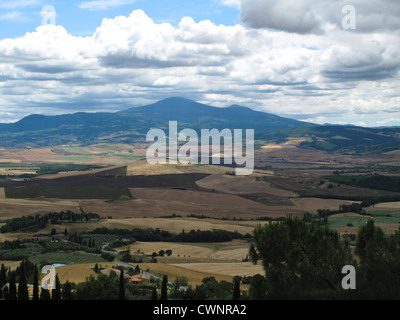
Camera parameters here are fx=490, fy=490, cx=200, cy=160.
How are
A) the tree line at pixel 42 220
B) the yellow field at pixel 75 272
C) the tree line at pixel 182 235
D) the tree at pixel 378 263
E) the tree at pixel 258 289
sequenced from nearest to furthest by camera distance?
the tree at pixel 378 263, the tree at pixel 258 289, the yellow field at pixel 75 272, the tree line at pixel 182 235, the tree line at pixel 42 220

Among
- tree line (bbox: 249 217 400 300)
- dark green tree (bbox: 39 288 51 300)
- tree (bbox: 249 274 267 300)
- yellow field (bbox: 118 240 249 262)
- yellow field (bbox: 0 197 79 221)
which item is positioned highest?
tree line (bbox: 249 217 400 300)

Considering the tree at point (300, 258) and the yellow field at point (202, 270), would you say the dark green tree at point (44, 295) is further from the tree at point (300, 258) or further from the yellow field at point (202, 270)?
the yellow field at point (202, 270)

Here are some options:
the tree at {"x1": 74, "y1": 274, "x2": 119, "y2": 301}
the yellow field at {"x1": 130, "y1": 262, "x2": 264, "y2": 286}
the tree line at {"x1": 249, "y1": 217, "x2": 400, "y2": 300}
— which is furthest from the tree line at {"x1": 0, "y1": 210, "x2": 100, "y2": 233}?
A: the tree line at {"x1": 249, "y1": 217, "x2": 400, "y2": 300}

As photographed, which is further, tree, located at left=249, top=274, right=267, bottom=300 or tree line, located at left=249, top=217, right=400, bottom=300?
tree, located at left=249, top=274, right=267, bottom=300

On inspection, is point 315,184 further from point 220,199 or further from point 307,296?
point 307,296

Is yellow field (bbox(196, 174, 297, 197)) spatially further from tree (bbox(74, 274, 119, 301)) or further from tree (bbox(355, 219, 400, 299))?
tree (bbox(355, 219, 400, 299))

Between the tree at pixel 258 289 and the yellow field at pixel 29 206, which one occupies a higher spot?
the tree at pixel 258 289

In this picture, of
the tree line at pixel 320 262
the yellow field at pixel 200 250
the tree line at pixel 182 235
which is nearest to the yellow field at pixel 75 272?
the yellow field at pixel 200 250

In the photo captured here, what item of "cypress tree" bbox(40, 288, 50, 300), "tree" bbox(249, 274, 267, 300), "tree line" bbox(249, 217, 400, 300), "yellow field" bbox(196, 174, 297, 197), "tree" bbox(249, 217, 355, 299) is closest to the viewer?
"tree line" bbox(249, 217, 400, 300)
